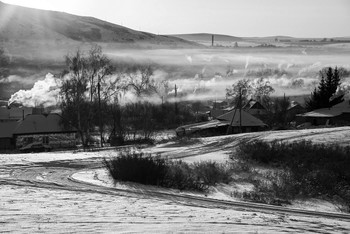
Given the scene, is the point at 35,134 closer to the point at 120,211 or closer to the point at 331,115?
the point at 331,115

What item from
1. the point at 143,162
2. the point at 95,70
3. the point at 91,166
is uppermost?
the point at 95,70

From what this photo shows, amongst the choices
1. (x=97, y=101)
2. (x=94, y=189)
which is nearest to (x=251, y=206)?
(x=94, y=189)

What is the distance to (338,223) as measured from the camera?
9453mm

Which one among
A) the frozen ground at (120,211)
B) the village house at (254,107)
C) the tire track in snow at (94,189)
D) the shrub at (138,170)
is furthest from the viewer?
the village house at (254,107)

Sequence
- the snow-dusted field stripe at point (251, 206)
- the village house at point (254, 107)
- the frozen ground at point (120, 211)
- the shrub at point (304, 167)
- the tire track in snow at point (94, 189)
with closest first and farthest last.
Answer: the frozen ground at point (120, 211) → the snow-dusted field stripe at point (251, 206) → the tire track in snow at point (94, 189) → the shrub at point (304, 167) → the village house at point (254, 107)

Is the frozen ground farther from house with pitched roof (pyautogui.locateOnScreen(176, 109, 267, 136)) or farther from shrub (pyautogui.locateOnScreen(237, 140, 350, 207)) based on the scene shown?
house with pitched roof (pyautogui.locateOnScreen(176, 109, 267, 136))

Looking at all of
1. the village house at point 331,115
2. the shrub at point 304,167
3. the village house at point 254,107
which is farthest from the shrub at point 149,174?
the village house at point 254,107

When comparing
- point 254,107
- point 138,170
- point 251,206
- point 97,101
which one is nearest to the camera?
point 251,206

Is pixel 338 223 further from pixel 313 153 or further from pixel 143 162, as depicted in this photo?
pixel 313 153

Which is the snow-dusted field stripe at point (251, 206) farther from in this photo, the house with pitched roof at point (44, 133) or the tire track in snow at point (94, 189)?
the house with pitched roof at point (44, 133)

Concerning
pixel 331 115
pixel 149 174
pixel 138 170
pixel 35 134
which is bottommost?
pixel 35 134

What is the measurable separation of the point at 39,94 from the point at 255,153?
53.2 meters

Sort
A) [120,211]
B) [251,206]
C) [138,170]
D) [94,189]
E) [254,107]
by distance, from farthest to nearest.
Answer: [254,107] < [138,170] < [94,189] < [251,206] < [120,211]

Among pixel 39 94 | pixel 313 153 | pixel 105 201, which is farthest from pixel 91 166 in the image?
pixel 39 94
